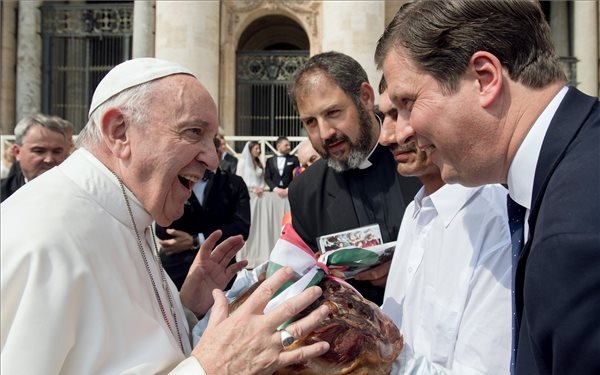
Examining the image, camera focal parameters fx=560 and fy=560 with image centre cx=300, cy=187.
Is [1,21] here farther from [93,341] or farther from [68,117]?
[93,341]

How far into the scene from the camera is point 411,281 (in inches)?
79.6

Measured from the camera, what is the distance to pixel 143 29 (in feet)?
45.0

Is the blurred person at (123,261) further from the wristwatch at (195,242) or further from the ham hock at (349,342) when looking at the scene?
the wristwatch at (195,242)

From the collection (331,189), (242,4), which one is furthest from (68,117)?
(331,189)

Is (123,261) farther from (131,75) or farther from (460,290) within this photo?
(460,290)

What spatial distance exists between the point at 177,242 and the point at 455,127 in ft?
10.4

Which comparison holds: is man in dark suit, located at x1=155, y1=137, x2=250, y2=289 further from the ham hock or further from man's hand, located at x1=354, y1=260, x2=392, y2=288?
the ham hock

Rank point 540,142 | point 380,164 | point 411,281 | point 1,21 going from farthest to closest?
point 1,21 < point 380,164 < point 411,281 < point 540,142

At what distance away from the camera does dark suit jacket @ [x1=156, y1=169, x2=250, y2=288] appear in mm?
4402

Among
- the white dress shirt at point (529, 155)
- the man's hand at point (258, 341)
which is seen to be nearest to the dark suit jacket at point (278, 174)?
the man's hand at point (258, 341)

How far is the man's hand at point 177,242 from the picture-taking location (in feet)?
14.1

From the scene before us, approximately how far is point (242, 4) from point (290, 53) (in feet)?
5.90

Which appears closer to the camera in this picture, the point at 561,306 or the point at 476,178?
the point at 561,306

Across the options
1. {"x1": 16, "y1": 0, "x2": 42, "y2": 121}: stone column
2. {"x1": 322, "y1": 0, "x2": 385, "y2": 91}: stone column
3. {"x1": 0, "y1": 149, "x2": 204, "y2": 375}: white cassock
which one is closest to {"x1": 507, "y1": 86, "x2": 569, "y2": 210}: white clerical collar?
{"x1": 0, "y1": 149, "x2": 204, "y2": 375}: white cassock
